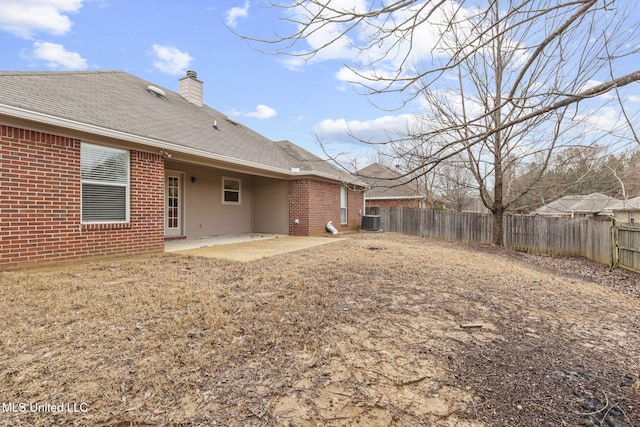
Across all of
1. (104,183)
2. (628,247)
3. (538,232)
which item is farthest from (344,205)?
(104,183)

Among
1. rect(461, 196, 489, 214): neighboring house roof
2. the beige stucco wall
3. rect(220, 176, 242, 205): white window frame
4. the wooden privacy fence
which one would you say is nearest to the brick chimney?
rect(220, 176, 242, 205): white window frame

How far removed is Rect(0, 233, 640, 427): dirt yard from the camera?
6.49 ft

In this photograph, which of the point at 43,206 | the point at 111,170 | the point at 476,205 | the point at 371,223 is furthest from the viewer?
the point at 476,205

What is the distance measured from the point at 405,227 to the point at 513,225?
4.65 m

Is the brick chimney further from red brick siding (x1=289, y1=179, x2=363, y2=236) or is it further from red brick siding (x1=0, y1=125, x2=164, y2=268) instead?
red brick siding (x1=0, y1=125, x2=164, y2=268)

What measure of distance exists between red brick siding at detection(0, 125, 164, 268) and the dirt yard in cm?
66

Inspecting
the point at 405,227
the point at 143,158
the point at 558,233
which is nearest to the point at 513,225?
the point at 558,233

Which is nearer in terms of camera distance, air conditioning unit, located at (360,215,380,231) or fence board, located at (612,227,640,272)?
fence board, located at (612,227,640,272)

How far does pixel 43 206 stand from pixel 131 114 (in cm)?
327

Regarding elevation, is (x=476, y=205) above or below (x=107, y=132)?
below

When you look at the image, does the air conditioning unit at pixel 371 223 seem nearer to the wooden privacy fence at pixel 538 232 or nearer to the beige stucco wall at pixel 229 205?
the wooden privacy fence at pixel 538 232

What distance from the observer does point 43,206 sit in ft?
18.0

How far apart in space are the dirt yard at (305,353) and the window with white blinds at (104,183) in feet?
5.30

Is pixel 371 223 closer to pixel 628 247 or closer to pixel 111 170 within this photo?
pixel 628 247
